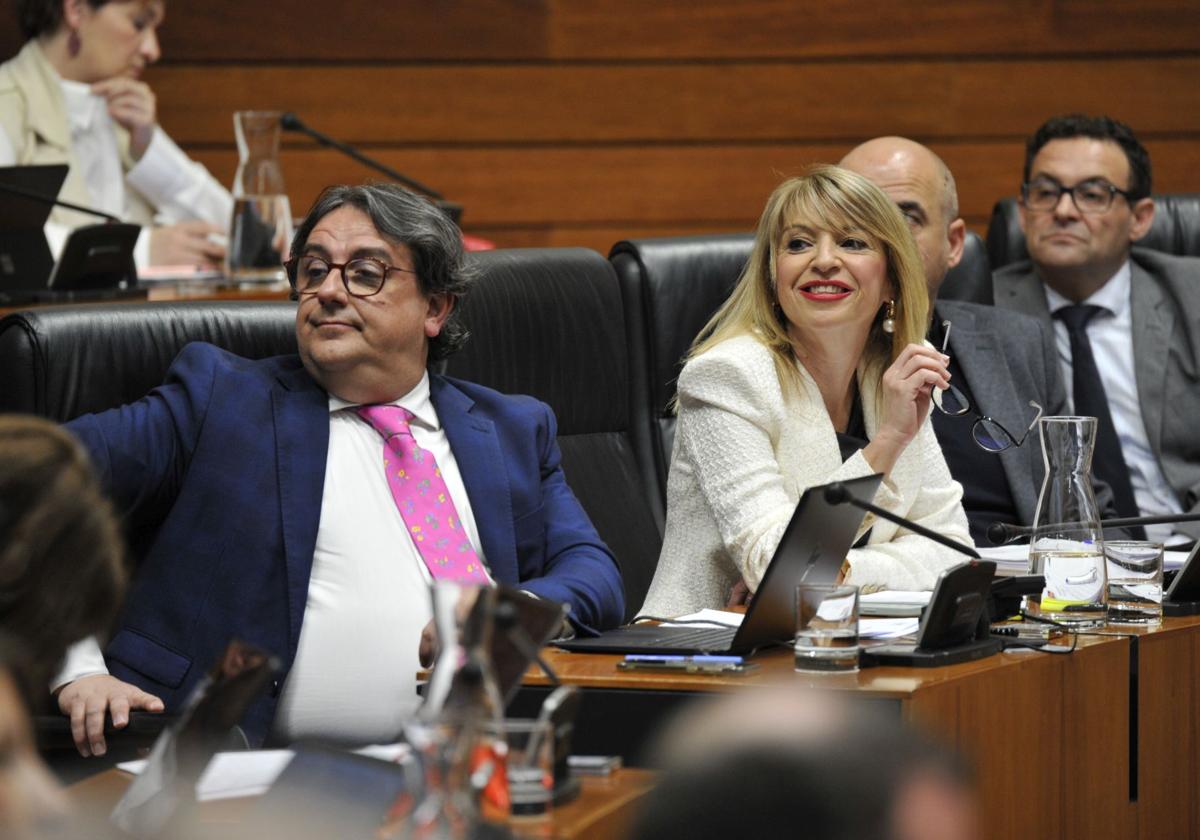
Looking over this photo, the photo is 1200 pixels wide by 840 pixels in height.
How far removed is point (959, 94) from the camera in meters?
5.26

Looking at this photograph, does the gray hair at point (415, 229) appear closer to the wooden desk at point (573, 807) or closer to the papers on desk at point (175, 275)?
the wooden desk at point (573, 807)

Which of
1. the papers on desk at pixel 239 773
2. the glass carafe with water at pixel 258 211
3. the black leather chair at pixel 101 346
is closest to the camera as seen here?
the papers on desk at pixel 239 773

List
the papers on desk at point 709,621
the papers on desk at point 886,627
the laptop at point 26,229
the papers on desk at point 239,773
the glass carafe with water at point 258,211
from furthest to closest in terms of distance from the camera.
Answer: the glass carafe with water at point 258,211 < the laptop at point 26,229 < the papers on desk at point 709,621 < the papers on desk at point 886,627 < the papers on desk at point 239,773

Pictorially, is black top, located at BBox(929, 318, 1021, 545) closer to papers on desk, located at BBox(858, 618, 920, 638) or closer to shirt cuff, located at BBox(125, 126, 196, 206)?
papers on desk, located at BBox(858, 618, 920, 638)

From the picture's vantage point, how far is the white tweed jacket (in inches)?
101

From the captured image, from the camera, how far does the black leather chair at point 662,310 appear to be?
3262 millimetres

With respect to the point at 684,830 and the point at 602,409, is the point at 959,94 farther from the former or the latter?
the point at 684,830

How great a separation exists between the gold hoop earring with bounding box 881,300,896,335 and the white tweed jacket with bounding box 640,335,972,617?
120mm

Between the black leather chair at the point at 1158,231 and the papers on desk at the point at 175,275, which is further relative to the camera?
the black leather chair at the point at 1158,231

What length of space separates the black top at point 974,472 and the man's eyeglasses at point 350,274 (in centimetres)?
122

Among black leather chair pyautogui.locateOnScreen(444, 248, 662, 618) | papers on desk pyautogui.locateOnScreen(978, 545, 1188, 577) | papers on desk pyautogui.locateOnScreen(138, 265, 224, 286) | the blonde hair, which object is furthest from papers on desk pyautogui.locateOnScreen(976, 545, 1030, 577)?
papers on desk pyautogui.locateOnScreen(138, 265, 224, 286)

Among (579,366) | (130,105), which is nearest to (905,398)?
(579,366)

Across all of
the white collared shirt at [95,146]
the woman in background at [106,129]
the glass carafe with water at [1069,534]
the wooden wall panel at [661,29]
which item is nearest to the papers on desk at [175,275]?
the woman in background at [106,129]

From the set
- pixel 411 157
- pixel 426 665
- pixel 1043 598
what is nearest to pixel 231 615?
pixel 426 665
